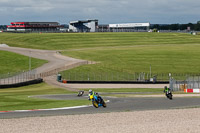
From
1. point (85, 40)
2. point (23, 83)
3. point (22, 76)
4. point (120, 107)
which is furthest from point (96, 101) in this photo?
point (85, 40)

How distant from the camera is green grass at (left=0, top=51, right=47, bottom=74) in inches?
3130

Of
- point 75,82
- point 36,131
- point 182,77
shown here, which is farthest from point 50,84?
point 36,131

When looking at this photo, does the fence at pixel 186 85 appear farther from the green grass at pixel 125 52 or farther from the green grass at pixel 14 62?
the green grass at pixel 14 62

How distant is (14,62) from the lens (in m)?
86.6

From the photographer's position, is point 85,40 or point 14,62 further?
point 85,40

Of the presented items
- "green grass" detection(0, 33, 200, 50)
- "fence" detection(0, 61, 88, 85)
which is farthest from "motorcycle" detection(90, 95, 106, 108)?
"green grass" detection(0, 33, 200, 50)

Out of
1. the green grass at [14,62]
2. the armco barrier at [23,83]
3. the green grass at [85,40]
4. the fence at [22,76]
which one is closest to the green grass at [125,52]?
the green grass at [85,40]

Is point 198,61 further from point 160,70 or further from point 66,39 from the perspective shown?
point 66,39

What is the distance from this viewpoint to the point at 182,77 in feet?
245

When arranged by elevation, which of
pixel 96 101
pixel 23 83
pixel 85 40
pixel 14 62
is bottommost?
pixel 23 83

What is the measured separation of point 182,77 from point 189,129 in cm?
5413

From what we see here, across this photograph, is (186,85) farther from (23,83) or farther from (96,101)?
(96,101)

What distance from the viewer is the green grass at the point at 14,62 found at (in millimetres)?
79500

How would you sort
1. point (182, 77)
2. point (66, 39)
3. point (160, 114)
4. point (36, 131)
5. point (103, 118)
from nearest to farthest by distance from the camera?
point (36, 131) < point (103, 118) < point (160, 114) < point (182, 77) < point (66, 39)
